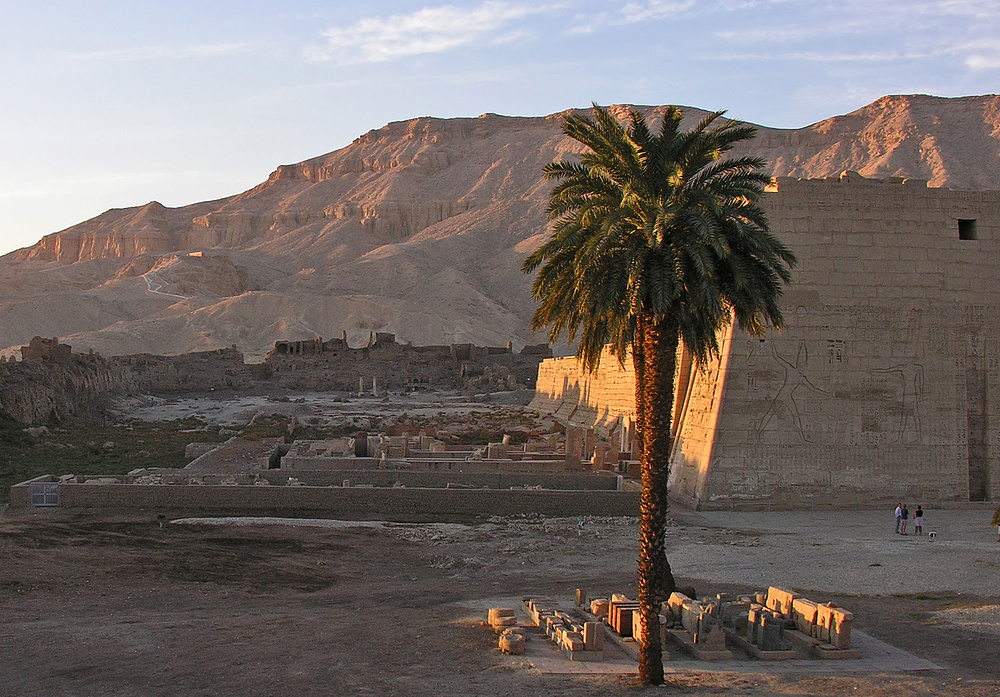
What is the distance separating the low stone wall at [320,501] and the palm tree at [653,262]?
9.69m

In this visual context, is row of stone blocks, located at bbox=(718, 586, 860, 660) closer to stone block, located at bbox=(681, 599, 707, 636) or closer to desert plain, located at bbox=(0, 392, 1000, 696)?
desert plain, located at bbox=(0, 392, 1000, 696)

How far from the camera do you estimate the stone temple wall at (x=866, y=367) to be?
830 inches

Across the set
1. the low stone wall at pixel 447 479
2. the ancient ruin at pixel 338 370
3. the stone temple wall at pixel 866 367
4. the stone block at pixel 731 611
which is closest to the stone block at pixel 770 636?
the stone block at pixel 731 611

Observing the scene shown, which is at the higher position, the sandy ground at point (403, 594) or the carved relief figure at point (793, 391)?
the carved relief figure at point (793, 391)

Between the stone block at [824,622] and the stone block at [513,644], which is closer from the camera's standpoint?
the stone block at [513,644]

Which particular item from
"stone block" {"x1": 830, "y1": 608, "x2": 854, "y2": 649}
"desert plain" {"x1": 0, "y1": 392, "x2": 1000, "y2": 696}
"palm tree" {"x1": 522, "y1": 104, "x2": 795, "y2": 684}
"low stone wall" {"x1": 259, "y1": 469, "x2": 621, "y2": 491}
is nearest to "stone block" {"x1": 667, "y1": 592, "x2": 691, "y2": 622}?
"desert plain" {"x1": 0, "y1": 392, "x2": 1000, "y2": 696}

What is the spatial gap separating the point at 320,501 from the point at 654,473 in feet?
36.9

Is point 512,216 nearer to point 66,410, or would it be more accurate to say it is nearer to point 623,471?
point 66,410

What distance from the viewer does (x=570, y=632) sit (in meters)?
11.3

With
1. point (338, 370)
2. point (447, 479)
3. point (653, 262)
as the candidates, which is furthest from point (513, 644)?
point (338, 370)

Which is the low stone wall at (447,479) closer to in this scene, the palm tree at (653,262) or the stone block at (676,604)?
the stone block at (676,604)

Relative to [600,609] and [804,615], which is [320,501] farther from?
[804,615]

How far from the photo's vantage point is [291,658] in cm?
1078

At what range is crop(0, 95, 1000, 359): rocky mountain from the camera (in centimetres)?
9669
